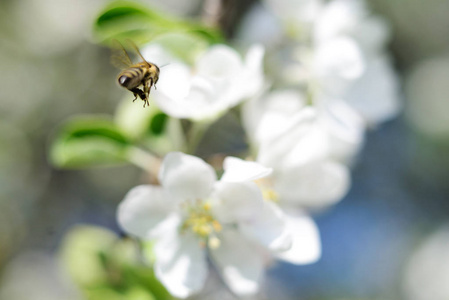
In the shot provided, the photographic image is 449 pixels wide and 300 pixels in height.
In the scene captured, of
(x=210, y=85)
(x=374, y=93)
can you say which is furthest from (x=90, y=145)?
(x=374, y=93)

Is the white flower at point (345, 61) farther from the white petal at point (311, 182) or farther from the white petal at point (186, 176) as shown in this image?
the white petal at point (186, 176)

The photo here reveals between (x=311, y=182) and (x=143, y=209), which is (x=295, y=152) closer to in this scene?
(x=311, y=182)

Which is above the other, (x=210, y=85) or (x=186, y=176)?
(x=210, y=85)

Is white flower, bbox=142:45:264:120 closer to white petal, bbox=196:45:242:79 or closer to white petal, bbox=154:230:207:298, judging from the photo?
white petal, bbox=196:45:242:79

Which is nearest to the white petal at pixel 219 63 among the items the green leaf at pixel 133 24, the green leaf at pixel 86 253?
the green leaf at pixel 133 24

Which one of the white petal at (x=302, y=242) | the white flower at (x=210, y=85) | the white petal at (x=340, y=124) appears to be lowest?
the white petal at (x=302, y=242)

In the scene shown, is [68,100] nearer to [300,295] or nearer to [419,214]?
[300,295]
